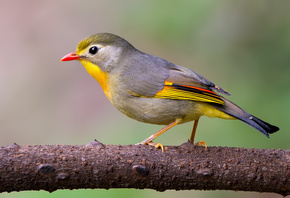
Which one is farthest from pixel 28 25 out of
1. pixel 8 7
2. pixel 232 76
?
pixel 232 76

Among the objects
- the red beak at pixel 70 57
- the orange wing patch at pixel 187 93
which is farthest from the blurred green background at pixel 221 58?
the red beak at pixel 70 57

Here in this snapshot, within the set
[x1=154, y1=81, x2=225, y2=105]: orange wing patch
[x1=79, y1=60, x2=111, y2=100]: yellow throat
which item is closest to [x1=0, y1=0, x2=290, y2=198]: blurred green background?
[x1=154, y1=81, x2=225, y2=105]: orange wing patch

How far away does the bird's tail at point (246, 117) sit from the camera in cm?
422

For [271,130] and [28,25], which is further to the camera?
[28,25]

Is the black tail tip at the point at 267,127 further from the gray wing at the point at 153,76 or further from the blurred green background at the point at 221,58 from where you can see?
the gray wing at the point at 153,76

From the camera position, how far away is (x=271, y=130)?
424 cm

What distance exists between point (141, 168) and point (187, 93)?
1161mm

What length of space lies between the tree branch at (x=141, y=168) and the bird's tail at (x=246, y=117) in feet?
0.91

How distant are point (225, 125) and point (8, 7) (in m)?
6.92

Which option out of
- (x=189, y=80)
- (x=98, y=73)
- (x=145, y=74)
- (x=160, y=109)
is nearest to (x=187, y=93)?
(x=189, y=80)

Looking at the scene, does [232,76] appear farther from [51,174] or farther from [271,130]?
[51,174]

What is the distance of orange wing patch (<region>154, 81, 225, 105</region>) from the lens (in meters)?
4.49

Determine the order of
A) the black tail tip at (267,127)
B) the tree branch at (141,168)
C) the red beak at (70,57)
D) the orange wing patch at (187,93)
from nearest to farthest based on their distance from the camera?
the tree branch at (141,168) → the black tail tip at (267,127) → the orange wing patch at (187,93) → the red beak at (70,57)

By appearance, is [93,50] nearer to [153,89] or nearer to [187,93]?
[153,89]
